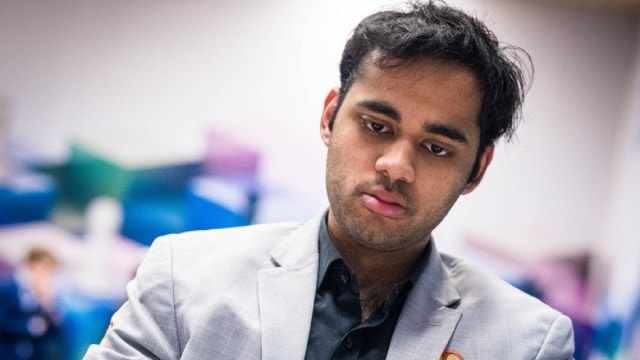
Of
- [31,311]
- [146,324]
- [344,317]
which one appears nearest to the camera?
[146,324]

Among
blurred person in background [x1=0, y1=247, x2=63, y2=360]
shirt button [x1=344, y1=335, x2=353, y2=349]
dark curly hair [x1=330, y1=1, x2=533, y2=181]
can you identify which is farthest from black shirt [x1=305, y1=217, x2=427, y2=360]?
blurred person in background [x1=0, y1=247, x2=63, y2=360]

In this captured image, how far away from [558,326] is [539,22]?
2.20 meters

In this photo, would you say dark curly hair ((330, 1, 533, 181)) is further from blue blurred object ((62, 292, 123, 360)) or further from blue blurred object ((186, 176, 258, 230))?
blue blurred object ((62, 292, 123, 360))

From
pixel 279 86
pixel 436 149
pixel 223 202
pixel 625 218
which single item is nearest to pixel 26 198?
pixel 223 202

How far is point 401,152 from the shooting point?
1.40m

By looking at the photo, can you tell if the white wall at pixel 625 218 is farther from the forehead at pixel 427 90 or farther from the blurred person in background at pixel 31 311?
the blurred person in background at pixel 31 311

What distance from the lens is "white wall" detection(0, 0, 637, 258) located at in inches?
120

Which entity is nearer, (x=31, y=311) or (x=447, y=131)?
(x=447, y=131)

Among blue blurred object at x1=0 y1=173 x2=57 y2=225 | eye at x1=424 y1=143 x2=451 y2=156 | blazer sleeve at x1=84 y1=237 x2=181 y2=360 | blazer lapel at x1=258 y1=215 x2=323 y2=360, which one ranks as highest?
eye at x1=424 y1=143 x2=451 y2=156

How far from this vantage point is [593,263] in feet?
11.2

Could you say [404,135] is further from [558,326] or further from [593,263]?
[593,263]

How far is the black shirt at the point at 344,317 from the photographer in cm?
144

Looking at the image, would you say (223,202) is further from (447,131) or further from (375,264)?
(447,131)

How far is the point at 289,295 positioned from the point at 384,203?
283 millimetres
